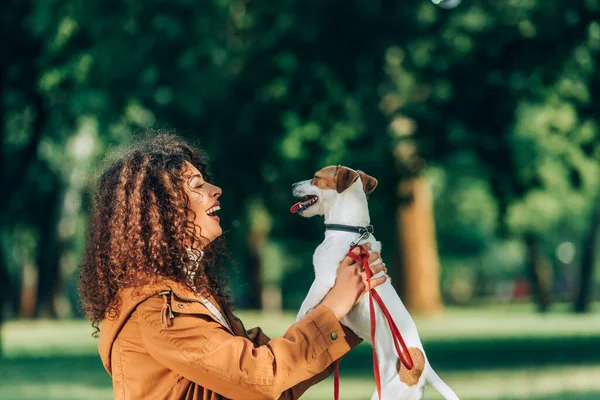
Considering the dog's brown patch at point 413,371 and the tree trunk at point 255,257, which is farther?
the tree trunk at point 255,257

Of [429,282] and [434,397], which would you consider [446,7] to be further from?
[429,282]

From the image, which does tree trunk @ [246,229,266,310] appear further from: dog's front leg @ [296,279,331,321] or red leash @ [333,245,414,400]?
red leash @ [333,245,414,400]

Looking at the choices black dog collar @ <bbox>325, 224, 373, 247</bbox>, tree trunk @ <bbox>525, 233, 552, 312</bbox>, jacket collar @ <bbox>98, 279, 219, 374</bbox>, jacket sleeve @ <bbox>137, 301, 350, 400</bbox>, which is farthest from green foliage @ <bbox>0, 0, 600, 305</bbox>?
tree trunk @ <bbox>525, 233, 552, 312</bbox>

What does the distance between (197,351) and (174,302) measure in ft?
0.54

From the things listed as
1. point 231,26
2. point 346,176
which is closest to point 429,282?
point 231,26

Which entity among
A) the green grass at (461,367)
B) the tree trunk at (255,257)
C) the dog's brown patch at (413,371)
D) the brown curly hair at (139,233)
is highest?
the tree trunk at (255,257)

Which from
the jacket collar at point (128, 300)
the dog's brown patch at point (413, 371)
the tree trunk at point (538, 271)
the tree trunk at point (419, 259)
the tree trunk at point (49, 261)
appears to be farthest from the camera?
the tree trunk at point (538, 271)

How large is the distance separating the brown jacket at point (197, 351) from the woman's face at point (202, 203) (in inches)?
8.7

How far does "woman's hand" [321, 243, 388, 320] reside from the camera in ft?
10.6

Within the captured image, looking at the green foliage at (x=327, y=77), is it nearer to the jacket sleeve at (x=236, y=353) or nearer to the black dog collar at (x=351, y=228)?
the black dog collar at (x=351, y=228)

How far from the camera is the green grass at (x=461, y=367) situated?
45.8 ft

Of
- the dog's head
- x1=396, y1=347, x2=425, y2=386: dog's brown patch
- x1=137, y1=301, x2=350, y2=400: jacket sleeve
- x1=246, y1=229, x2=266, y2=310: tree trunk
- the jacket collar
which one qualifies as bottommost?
x1=396, y1=347, x2=425, y2=386: dog's brown patch

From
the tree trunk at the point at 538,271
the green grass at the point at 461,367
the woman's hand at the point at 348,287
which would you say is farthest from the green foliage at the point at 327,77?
the tree trunk at the point at 538,271

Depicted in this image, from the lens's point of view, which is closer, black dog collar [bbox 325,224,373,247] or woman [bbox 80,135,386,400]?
woman [bbox 80,135,386,400]
